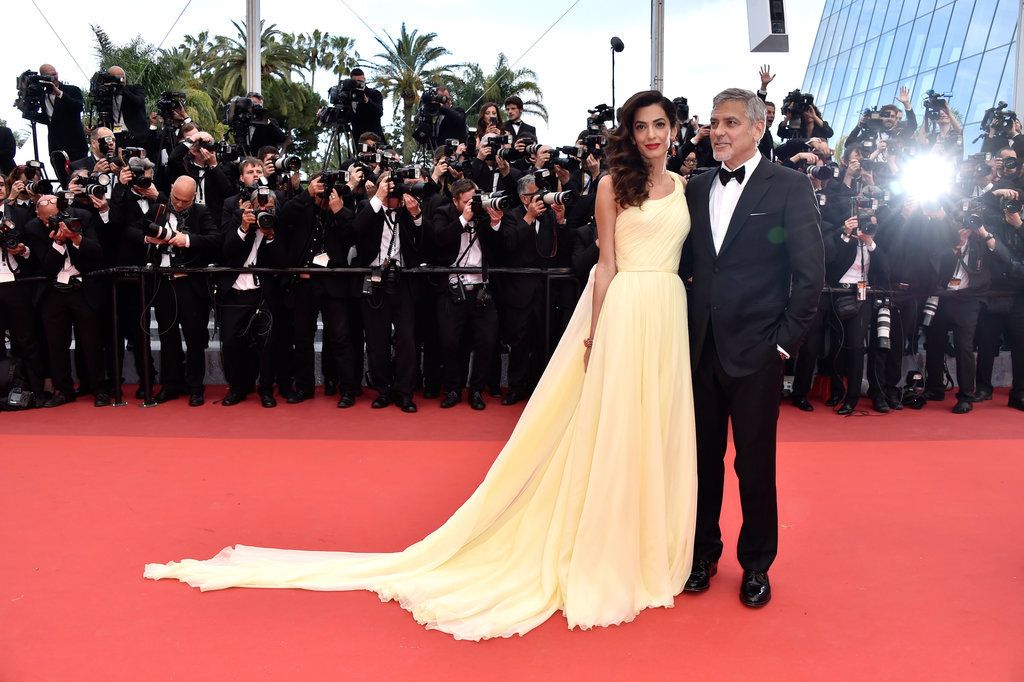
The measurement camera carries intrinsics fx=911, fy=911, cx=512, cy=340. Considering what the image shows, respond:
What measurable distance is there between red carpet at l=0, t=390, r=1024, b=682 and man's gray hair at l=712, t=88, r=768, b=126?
1.66 m

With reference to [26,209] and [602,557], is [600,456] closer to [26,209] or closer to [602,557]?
[602,557]

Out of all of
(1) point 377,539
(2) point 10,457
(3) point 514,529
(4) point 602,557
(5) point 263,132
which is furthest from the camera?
(5) point 263,132

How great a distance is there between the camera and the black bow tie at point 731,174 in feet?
10.1

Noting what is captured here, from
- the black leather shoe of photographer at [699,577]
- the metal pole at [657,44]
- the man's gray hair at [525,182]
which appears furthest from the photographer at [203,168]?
the black leather shoe of photographer at [699,577]

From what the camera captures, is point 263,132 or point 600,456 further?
point 263,132

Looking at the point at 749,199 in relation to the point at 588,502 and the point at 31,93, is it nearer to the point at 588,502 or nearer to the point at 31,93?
the point at 588,502

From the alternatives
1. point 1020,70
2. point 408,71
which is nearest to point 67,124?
point 1020,70

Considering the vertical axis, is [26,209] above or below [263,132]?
below

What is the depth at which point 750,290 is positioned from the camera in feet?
9.95

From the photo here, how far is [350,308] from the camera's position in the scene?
22.6 ft

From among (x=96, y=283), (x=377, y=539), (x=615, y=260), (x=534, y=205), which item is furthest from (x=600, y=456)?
(x=96, y=283)

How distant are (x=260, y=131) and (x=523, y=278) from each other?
2.76m

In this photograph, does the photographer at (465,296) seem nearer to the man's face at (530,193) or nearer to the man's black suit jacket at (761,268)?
the man's face at (530,193)

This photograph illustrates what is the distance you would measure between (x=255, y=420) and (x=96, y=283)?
1.73 metres
